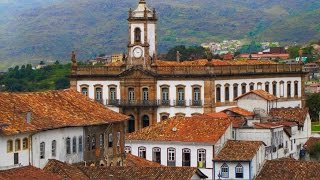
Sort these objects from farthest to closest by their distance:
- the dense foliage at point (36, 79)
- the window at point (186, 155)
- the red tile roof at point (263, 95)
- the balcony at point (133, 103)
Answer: the dense foliage at point (36, 79) < the balcony at point (133, 103) < the red tile roof at point (263, 95) < the window at point (186, 155)

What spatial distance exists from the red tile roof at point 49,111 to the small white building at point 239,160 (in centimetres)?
683

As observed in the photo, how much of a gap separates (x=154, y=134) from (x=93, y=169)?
16840 mm

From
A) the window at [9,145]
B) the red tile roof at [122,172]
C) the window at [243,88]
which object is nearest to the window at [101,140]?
the red tile roof at [122,172]

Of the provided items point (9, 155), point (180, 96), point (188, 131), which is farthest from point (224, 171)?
point (180, 96)

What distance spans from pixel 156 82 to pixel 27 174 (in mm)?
42189

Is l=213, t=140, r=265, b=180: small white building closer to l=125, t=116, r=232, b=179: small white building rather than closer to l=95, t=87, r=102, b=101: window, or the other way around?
l=125, t=116, r=232, b=179: small white building

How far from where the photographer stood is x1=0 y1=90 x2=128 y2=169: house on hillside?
54766 mm

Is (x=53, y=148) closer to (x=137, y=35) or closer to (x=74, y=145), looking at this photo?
(x=74, y=145)

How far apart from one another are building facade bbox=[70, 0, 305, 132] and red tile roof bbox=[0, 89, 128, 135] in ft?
93.2

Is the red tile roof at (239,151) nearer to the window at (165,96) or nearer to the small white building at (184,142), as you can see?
the small white building at (184,142)

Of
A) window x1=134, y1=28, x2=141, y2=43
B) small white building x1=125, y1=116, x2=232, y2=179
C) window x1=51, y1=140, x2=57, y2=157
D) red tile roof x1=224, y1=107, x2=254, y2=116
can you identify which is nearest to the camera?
window x1=51, y1=140, x2=57, y2=157

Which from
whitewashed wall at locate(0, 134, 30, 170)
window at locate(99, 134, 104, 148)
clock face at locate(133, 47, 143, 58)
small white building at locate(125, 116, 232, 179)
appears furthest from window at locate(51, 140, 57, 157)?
clock face at locate(133, 47, 143, 58)

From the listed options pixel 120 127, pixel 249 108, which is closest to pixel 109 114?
pixel 120 127

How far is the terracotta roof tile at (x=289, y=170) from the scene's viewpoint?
64750mm
